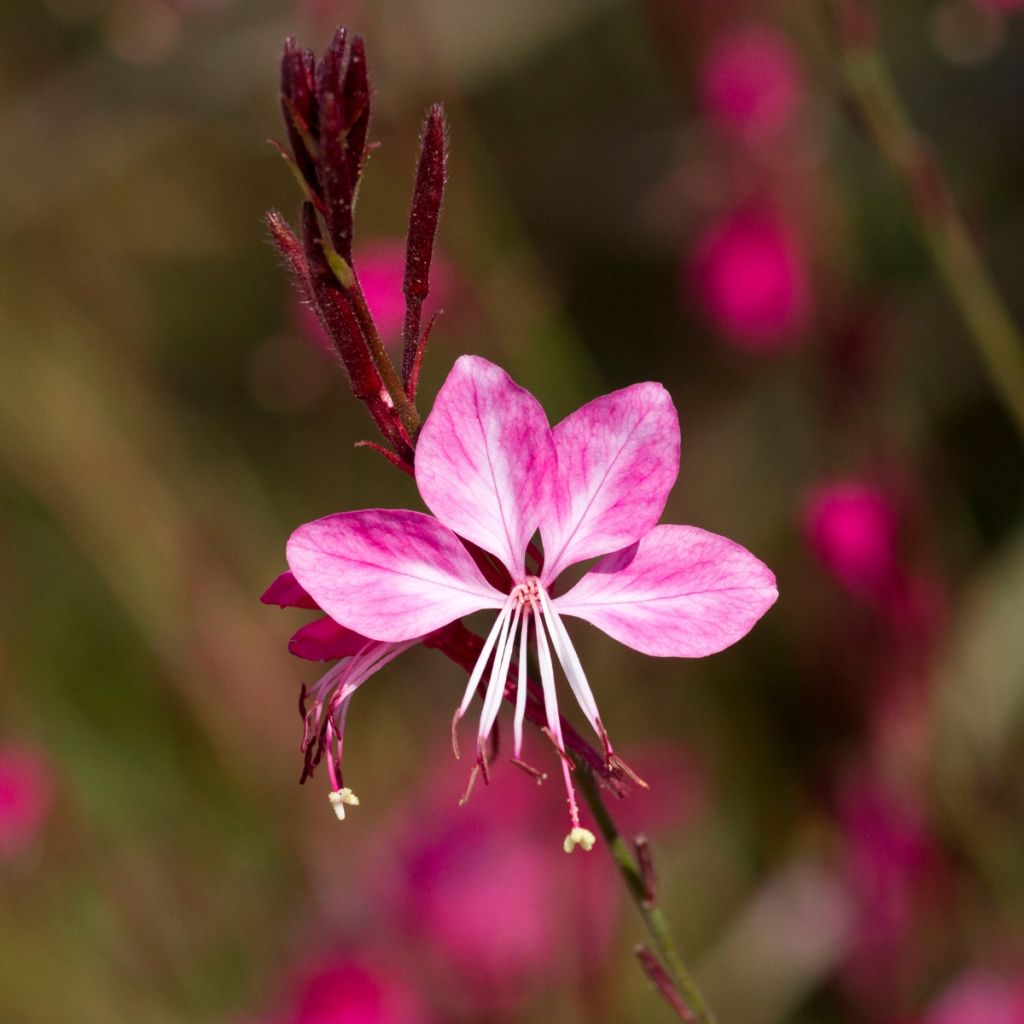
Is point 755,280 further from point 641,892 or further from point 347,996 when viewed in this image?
point 641,892

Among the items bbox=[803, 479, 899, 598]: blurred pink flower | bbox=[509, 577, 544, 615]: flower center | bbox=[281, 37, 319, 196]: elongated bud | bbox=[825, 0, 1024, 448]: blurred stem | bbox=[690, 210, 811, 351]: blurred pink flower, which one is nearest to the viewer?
bbox=[281, 37, 319, 196]: elongated bud

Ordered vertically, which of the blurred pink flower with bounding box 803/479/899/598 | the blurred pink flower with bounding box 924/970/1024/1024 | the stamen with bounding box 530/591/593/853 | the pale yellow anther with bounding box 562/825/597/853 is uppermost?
the stamen with bounding box 530/591/593/853

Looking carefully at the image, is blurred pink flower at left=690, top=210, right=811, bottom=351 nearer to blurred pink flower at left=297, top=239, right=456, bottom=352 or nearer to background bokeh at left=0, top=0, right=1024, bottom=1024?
background bokeh at left=0, top=0, right=1024, bottom=1024

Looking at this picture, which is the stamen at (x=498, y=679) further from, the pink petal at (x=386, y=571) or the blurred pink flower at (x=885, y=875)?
the blurred pink flower at (x=885, y=875)

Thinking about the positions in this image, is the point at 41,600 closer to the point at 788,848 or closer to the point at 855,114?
the point at 788,848

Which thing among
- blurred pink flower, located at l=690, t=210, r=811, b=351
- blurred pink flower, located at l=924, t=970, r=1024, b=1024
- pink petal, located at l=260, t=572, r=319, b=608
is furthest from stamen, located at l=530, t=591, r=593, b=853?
blurred pink flower, located at l=690, t=210, r=811, b=351

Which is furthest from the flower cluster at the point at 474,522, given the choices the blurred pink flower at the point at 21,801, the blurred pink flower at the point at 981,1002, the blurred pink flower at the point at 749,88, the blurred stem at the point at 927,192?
the blurred pink flower at the point at 749,88

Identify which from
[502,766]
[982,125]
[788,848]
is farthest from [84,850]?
[982,125]

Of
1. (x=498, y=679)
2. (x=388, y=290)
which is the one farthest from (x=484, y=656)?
(x=388, y=290)
